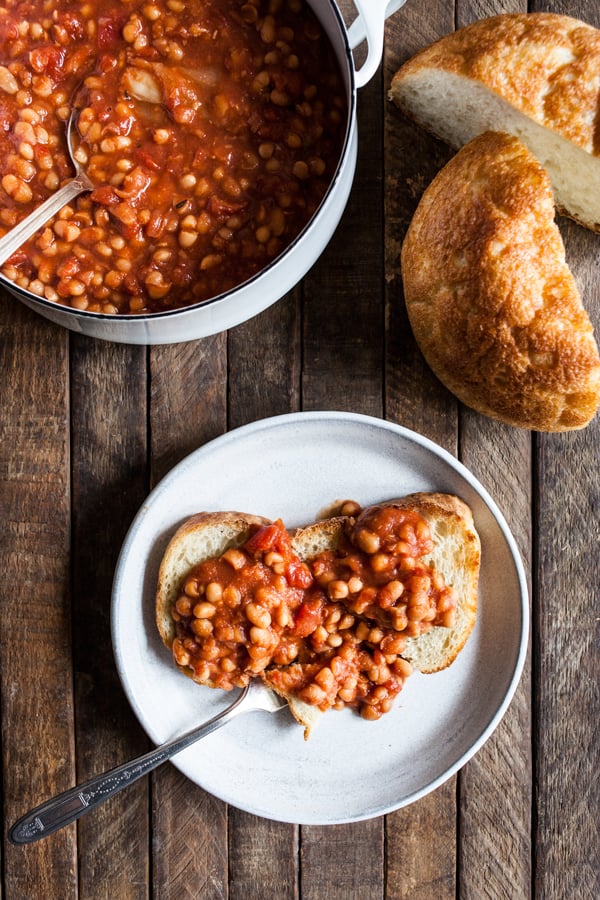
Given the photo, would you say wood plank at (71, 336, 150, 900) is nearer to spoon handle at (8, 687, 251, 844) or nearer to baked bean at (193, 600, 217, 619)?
spoon handle at (8, 687, 251, 844)

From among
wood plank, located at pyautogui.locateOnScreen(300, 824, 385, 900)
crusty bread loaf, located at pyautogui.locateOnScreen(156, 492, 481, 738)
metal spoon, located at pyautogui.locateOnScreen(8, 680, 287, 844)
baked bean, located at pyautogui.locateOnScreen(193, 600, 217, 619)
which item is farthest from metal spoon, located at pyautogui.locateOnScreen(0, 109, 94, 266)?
wood plank, located at pyautogui.locateOnScreen(300, 824, 385, 900)

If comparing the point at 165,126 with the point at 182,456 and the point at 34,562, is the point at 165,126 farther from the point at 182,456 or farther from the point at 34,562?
the point at 34,562

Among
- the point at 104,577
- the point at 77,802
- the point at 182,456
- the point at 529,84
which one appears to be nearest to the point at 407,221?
the point at 529,84

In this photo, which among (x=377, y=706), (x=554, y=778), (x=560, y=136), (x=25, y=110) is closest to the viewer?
(x=25, y=110)

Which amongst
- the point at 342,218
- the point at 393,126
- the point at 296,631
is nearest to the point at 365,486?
the point at 296,631

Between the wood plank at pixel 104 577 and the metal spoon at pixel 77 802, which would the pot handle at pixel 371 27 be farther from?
the metal spoon at pixel 77 802

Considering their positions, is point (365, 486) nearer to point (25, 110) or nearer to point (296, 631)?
point (296, 631)

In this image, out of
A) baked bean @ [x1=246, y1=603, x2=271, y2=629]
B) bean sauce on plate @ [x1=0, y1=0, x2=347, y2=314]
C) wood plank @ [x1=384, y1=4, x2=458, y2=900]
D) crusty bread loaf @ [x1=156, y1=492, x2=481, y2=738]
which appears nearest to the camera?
bean sauce on plate @ [x1=0, y1=0, x2=347, y2=314]
